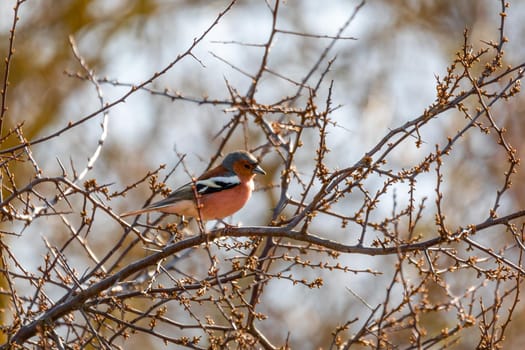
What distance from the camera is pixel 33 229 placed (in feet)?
54.3

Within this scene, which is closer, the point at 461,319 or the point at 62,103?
the point at 461,319

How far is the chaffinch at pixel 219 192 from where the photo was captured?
309 inches

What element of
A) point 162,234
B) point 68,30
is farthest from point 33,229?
point 162,234

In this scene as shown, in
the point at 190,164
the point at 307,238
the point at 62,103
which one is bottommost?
the point at 307,238

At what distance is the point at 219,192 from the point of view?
844cm

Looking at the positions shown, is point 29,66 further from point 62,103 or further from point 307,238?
point 307,238

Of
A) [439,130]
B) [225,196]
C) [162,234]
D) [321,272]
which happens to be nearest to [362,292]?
[321,272]

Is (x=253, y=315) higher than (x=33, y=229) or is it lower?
lower

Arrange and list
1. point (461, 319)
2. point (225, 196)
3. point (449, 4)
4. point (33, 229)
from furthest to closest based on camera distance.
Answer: point (449, 4) < point (33, 229) < point (225, 196) < point (461, 319)

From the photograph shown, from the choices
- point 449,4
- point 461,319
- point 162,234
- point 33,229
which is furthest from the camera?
point 449,4

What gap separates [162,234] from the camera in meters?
9.73

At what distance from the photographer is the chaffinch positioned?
7.85m

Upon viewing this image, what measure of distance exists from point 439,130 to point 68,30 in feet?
26.7

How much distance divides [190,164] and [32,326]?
11366 mm
